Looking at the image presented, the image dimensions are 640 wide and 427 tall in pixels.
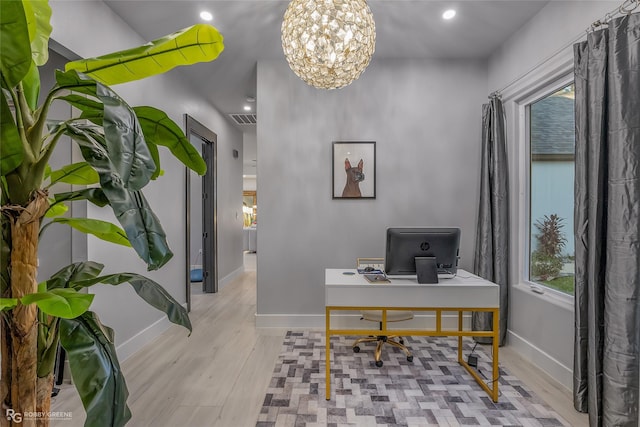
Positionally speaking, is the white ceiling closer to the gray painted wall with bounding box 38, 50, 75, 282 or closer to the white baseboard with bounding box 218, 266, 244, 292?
the gray painted wall with bounding box 38, 50, 75, 282

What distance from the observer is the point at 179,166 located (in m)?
3.79

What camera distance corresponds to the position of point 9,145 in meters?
0.74

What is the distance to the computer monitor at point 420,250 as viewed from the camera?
2.25 m

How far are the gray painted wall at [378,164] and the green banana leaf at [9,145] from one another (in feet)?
8.97

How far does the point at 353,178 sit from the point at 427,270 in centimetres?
156

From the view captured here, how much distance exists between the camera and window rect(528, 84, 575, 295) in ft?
8.17

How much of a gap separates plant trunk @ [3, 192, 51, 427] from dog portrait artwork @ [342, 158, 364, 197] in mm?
2885

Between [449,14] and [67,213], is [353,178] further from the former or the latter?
[67,213]

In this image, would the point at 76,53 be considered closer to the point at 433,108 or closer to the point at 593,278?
the point at 433,108

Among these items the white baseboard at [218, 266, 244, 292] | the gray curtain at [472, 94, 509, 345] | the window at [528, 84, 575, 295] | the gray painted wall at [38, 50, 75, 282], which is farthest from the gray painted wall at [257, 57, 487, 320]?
the white baseboard at [218, 266, 244, 292]

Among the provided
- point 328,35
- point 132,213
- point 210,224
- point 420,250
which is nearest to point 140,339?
point 210,224

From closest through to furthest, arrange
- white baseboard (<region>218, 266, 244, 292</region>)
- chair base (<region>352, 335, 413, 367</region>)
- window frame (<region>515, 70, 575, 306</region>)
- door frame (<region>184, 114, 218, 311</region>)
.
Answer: chair base (<region>352, 335, 413, 367</region>)
window frame (<region>515, 70, 575, 306</region>)
door frame (<region>184, 114, 218, 311</region>)
white baseboard (<region>218, 266, 244, 292</region>)

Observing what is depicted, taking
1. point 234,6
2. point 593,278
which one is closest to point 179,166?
point 234,6

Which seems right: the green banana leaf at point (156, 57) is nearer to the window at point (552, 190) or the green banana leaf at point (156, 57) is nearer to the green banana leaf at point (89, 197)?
the green banana leaf at point (89, 197)
